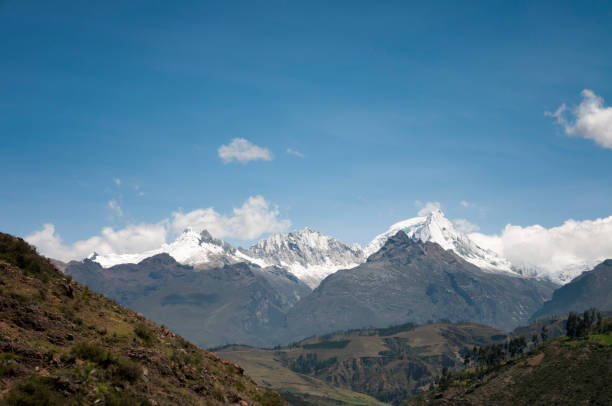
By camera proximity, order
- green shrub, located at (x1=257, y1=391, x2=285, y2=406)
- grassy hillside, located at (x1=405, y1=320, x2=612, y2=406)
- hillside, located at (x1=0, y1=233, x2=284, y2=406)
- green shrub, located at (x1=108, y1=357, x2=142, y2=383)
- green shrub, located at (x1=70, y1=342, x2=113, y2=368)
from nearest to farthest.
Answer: hillside, located at (x1=0, y1=233, x2=284, y2=406), green shrub, located at (x1=108, y1=357, x2=142, y2=383), green shrub, located at (x1=70, y1=342, x2=113, y2=368), green shrub, located at (x1=257, y1=391, x2=285, y2=406), grassy hillside, located at (x1=405, y1=320, x2=612, y2=406)

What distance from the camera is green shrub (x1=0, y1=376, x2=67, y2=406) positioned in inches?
1121

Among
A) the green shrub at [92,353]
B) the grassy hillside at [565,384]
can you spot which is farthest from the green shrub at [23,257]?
the grassy hillside at [565,384]

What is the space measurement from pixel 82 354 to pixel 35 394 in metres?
6.65

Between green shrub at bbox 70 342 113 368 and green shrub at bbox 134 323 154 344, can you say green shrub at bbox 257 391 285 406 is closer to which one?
green shrub at bbox 134 323 154 344

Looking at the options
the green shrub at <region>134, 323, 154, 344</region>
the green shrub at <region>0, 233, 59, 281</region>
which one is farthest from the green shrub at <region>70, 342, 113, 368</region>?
the green shrub at <region>0, 233, 59, 281</region>

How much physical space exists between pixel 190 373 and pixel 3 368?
16438 mm

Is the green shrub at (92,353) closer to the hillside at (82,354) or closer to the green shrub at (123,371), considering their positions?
the hillside at (82,354)

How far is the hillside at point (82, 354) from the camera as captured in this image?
103ft

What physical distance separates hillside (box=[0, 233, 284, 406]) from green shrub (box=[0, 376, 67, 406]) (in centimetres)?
5

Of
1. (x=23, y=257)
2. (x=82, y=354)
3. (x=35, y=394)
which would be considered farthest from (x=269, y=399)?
(x=35, y=394)

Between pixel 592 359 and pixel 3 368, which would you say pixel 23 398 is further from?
pixel 592 359

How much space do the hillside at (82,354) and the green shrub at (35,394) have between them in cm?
5

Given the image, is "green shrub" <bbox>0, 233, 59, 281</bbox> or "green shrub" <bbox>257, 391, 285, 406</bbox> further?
"green shrub" <bbox>257, 391, 285, 406</bbox>

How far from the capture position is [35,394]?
29.2 metres
